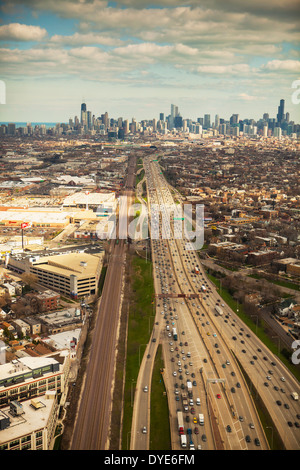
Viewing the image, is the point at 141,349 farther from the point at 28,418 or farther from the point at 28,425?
the point at 28,425

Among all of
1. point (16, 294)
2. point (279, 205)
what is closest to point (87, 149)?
point (279, 205)

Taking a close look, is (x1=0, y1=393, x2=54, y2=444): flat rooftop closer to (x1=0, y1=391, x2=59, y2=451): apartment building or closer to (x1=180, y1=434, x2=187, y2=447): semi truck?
(x1=0, y1=391, x2=59, y2=451): apartment building

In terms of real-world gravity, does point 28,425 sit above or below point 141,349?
above

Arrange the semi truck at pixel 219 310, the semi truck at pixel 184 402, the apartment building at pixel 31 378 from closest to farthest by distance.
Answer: the apartment building at pixel 31 378 < the semi truck at pixel 184 402 < the semi truck at pixel 219 310

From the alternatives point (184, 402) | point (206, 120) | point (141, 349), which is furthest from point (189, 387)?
point (206, 120)

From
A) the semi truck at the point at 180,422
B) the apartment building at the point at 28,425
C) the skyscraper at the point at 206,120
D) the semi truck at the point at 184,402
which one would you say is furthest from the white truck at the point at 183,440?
the skyscraper at the point at 206,120

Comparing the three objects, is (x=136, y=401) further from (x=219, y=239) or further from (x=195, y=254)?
(x=219, y=239)

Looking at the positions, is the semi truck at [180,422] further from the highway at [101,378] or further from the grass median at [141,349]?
the highway at [101,378]

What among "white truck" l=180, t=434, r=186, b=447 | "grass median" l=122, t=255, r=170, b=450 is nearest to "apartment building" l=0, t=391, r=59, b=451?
"grass median" l=122, t=255, r=170, b=450
